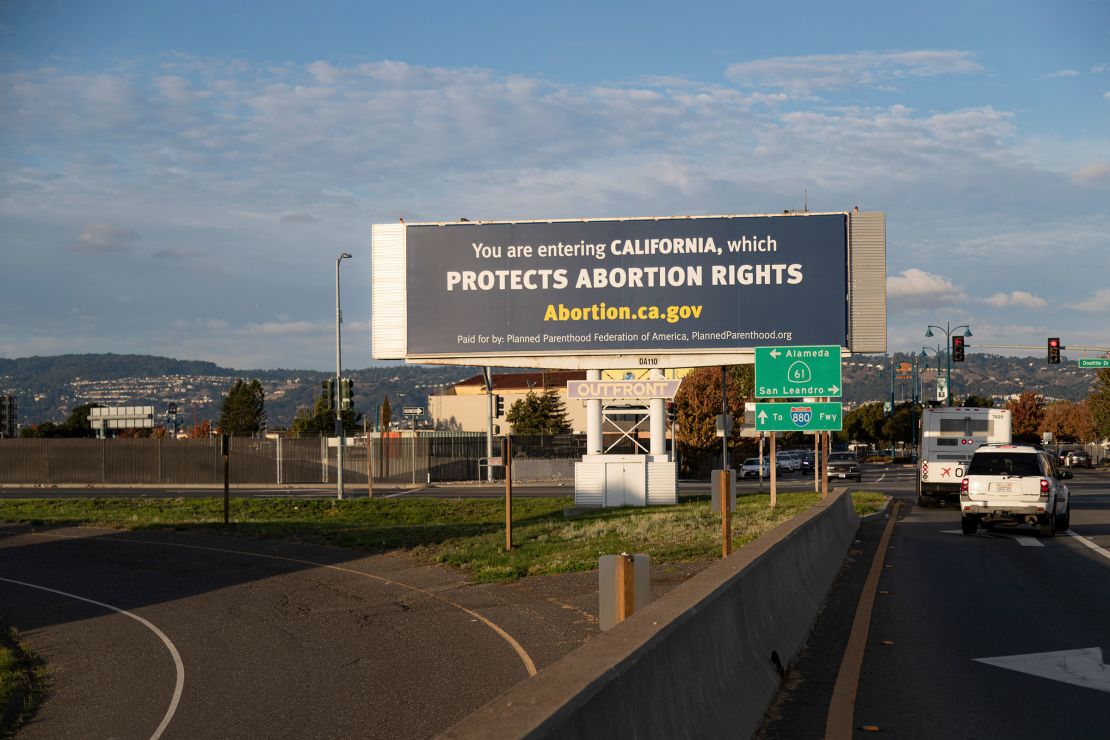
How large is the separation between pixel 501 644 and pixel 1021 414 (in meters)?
147

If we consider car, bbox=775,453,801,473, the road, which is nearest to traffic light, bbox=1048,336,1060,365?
car, bbox=775,453,801,473

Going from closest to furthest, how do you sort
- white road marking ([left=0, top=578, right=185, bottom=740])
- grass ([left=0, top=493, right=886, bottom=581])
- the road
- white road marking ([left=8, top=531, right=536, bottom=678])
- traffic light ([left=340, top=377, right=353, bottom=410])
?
the road < white road marking ([left=0, top=578, right=185, bottom=740]) < white road marking ([left=8, top=531, right=536, bottom=678]) < grass ([left=0, top=493, right=886, bottom=581]) < traffic light ([left=340, top=377, right=353, bottom=410])

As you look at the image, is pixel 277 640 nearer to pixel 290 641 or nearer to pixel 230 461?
pixel 290 641

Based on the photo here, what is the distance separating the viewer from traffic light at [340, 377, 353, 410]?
4429 centimetres

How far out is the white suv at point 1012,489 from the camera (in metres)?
24.0

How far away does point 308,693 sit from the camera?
434 inches

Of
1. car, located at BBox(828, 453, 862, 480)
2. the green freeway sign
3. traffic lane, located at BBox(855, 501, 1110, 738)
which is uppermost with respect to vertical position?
the green freeway sign

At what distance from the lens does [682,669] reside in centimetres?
627

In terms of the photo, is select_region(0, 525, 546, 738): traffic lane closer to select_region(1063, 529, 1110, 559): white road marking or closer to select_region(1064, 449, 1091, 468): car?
select_region(1063, 529, 1110, 559): white road marking

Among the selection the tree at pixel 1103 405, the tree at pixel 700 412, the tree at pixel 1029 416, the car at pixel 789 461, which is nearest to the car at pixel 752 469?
the tree at pixel 700 412

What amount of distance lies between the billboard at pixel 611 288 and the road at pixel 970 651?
14664 mm

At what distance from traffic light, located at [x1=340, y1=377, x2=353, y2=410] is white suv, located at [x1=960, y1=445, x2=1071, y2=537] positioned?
82.9 ft

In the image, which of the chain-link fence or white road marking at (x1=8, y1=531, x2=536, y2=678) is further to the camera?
the chain-link fence

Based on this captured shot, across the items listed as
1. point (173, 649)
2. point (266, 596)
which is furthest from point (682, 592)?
point (266, 596)
